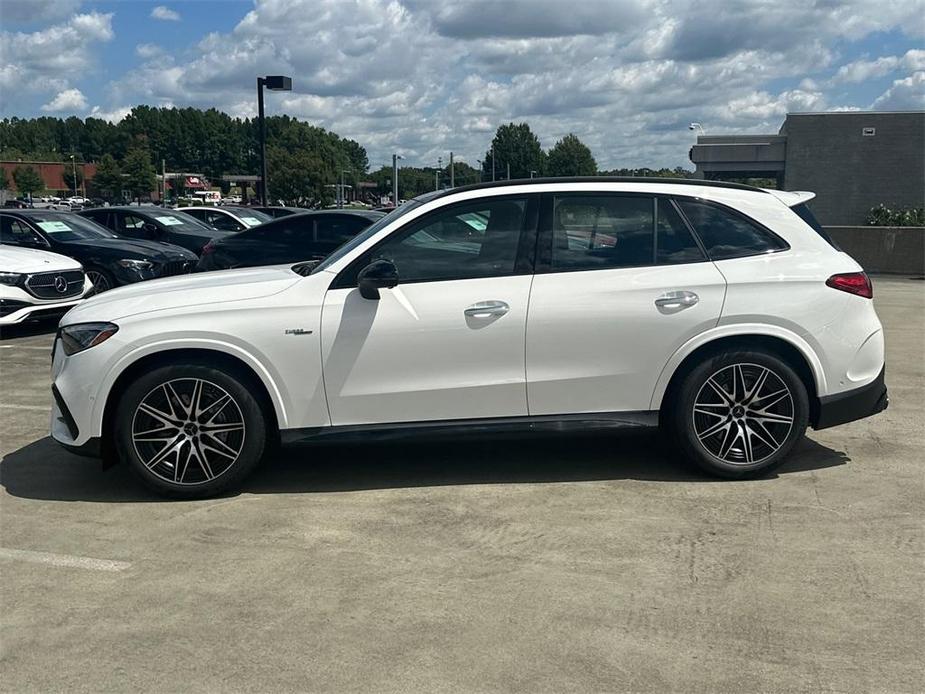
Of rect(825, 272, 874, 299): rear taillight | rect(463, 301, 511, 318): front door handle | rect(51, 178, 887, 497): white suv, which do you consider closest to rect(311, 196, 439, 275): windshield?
rect(51, 178, 887, 497): white suv

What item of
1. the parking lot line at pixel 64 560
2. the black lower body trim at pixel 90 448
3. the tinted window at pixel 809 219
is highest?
the tinted window at pixel 809 219

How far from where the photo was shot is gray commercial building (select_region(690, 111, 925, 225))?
29.9 meters

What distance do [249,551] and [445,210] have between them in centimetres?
220

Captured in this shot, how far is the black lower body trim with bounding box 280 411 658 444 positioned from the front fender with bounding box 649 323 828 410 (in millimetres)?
332

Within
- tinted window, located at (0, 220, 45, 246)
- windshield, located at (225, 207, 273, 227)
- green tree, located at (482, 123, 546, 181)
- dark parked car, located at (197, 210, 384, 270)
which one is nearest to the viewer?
dark parked car, located at (197, 210, 384, 270)

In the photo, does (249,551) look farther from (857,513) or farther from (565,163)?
(565,163)

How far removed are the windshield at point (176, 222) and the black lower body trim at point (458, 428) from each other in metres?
12.8

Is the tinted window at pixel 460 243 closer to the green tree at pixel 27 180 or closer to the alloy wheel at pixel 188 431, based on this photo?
the alloy wheel at pixel 188 431

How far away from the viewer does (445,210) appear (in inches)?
203

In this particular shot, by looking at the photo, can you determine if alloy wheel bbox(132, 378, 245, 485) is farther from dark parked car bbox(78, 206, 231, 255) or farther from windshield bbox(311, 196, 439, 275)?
dark parked car bbox(78, 206, 231, 255)

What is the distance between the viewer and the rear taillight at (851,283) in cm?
520

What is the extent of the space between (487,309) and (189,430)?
179 cm

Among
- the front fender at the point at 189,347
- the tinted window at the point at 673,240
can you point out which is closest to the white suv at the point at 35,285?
the front fender at the point at 189,347

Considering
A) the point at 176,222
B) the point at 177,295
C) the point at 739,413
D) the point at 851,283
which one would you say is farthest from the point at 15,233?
the point at 851,283
